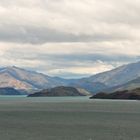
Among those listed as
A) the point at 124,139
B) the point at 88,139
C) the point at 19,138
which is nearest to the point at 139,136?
the point at 124,139

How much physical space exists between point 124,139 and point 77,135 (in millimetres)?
15634

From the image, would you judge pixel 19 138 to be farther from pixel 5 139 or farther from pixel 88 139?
pixel 88 139

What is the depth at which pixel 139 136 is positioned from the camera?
11388 centimetres

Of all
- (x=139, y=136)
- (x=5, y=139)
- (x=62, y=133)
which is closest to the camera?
(x=5, y=139)

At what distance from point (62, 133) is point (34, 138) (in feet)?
53.6

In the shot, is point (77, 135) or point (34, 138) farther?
point (77, 135)

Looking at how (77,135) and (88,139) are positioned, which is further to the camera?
(77,135)

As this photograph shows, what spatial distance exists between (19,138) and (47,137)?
25.6ft

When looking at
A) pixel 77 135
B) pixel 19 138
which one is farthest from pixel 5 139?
pixel 77 135

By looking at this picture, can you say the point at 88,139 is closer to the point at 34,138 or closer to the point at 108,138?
the point at 108,138

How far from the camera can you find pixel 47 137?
110000mm

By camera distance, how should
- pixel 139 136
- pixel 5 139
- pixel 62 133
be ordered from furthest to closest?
pixel 62 133, pixel 139 136, pixel 5 139

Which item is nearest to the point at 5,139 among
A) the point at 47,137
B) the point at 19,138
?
the point at 19,138

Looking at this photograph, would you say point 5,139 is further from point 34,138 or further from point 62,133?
point 62,133
